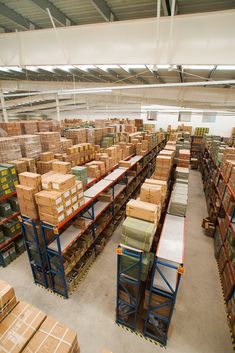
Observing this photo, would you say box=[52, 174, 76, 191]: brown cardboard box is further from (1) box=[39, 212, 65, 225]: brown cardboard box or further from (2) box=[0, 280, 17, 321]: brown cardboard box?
(2) box=[0, 280, 17, 321]: brown cardboard box

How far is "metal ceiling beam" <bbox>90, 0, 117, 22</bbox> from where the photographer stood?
293 centimetres

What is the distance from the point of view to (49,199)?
3264 millimetres

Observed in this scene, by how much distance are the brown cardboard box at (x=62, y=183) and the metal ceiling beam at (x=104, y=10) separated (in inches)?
127

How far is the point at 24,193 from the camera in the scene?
3592 mm

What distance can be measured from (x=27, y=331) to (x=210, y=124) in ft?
61.4

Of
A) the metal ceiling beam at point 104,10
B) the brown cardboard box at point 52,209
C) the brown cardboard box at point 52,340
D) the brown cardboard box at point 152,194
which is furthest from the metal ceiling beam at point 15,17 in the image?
the brown cardboard box at point 52,340

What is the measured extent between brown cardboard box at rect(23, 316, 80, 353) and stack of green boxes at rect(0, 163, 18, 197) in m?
3.47

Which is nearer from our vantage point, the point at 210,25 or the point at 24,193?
the point at 210,25

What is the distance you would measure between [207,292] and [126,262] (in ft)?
9.63

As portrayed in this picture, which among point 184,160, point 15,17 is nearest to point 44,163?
point 15,17

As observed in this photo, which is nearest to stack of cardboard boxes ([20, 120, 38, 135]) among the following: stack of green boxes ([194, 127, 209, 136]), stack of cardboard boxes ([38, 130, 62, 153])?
stack of cardboard boxes ([38, 130, 62, 153])

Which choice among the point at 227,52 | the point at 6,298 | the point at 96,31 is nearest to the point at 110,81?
the point at 96,31

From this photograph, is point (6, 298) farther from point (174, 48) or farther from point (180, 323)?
point (174, 48)

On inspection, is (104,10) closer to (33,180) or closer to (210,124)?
(33,180)
